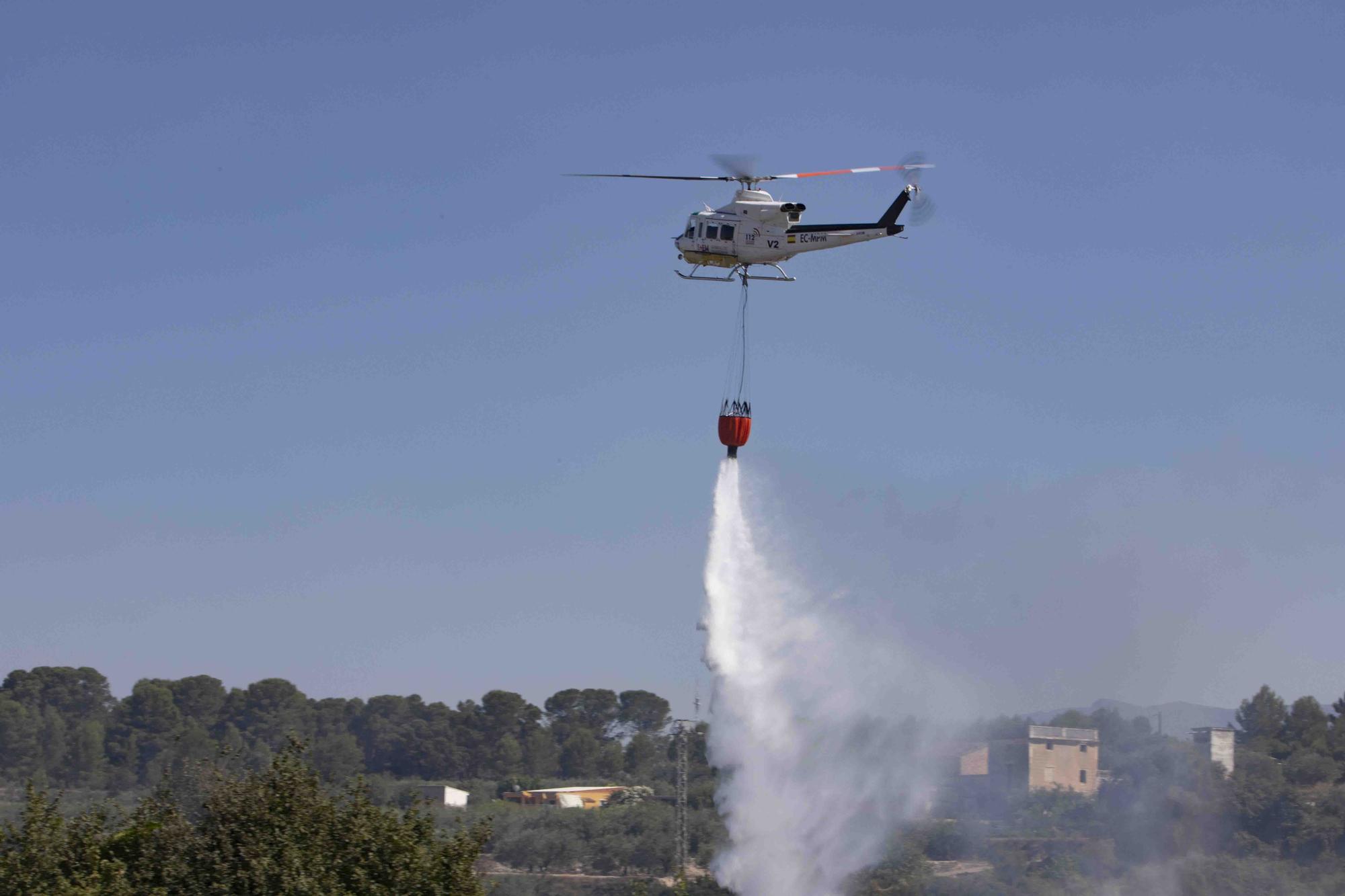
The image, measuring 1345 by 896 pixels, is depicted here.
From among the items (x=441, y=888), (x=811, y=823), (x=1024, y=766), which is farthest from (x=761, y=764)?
(x=1024, y=766)

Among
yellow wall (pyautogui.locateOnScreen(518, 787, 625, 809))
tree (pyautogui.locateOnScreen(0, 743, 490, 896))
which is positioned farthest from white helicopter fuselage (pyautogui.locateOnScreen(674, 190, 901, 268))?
yellow wall (pyautogui.locateOnScreen(518, 787, 625, 809))

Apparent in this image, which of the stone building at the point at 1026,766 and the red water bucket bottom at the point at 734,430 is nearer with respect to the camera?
the red water bucket bottom at the point at 734,430

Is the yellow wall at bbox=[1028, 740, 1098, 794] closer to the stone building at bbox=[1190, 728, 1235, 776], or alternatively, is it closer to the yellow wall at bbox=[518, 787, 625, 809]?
the stone building at bbox=[1190, 728, 1235, 776]

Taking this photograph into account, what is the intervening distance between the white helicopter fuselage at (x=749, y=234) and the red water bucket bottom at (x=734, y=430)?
4.77 m

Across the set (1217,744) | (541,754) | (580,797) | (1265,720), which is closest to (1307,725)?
(1265,720)

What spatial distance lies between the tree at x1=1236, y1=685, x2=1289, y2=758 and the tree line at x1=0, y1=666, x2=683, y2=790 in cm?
4342

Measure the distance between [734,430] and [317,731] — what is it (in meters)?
107

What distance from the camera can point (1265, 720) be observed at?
11638cm

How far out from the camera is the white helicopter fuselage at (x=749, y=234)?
42.2m

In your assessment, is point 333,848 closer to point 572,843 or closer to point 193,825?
point 193,825

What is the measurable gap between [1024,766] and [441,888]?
6510 centimetres

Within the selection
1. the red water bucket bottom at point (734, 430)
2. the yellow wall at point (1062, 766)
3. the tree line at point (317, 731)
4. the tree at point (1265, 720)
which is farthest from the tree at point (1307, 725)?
the red water bucket bottom at point (734, 430)

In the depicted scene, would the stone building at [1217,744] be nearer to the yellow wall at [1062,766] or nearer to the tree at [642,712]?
the yellow wall at [1062,766]

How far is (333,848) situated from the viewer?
2952cm
